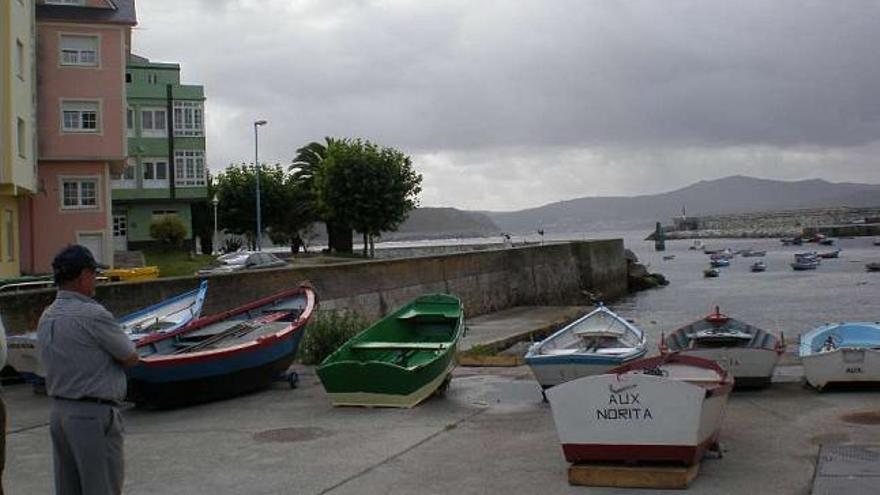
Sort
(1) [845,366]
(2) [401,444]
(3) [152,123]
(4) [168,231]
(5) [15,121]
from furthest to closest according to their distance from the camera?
(3) [152,123] → (4) [168,231] → (5) [15,121] → (1) [845,366] → (2) [401,444]

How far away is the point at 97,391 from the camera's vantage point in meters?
6.08

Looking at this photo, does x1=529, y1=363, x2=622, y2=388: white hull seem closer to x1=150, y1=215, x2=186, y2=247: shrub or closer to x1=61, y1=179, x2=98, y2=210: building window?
x1=61, y1=179, x2=98, y2=210: building window

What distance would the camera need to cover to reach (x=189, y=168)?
6556 cm

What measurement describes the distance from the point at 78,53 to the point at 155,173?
75.4 feet

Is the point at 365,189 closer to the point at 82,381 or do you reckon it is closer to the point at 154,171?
the point at 154,171

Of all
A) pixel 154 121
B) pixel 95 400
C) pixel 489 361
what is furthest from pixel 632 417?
pixel 154 121

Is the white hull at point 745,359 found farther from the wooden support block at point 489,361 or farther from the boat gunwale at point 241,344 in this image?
the boat gunwale at point 241,344

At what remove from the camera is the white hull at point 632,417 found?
27.3 ft

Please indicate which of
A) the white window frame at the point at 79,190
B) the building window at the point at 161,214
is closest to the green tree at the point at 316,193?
the building window at the point at 161,214

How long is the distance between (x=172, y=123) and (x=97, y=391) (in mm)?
62408

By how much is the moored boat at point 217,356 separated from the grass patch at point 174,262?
28.5 metres

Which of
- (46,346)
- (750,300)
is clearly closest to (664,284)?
(750,300)

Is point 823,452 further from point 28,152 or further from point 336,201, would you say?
point 336,201

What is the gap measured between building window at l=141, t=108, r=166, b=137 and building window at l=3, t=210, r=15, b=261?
29229 millimetres
